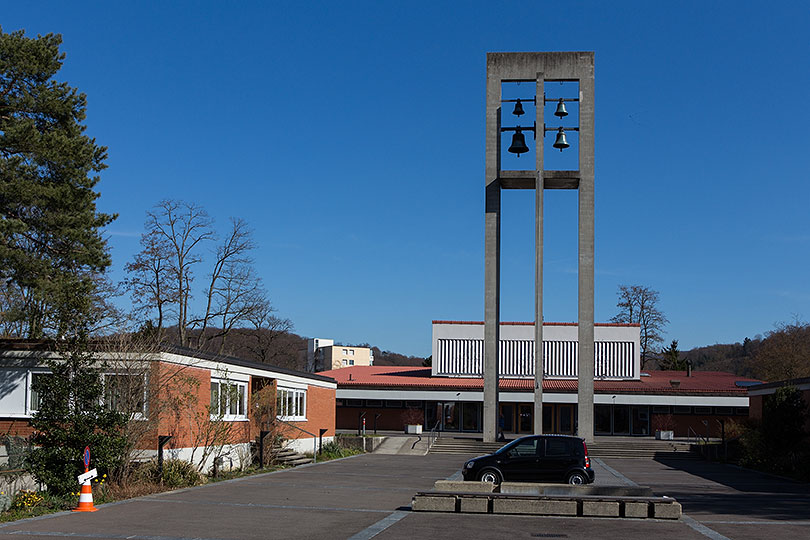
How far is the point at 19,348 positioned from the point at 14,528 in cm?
878

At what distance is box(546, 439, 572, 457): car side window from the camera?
20906 millimetres

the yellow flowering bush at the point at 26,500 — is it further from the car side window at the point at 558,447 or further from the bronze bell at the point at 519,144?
→ the bronze bell at the point at 519,144

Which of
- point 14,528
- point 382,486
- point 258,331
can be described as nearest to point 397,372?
point 258,331

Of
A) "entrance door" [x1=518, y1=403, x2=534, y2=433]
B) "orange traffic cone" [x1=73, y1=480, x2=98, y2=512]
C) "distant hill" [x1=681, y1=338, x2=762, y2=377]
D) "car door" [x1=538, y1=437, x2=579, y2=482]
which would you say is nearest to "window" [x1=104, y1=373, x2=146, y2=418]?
"orange traffic cone" [x1=73, y1=480, x2=98, y2=512]

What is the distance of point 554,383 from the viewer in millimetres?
54344

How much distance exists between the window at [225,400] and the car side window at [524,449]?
808 centimetres

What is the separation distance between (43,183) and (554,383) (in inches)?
1471

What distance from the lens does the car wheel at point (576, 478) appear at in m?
20.6

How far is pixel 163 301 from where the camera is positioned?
49812 mm

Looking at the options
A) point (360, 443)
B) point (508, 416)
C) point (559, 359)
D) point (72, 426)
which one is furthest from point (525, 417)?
Answer: point (72, 426)

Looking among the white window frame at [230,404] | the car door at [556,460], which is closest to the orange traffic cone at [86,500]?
the white window frame at [230,404]

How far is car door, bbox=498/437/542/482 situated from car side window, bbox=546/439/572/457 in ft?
0.82

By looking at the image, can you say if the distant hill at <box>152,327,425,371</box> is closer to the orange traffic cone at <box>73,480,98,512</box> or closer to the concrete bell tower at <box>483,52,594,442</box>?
the concrete bell tower at <box>483,52,594,442</box>

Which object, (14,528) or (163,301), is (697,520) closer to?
(14,528)
